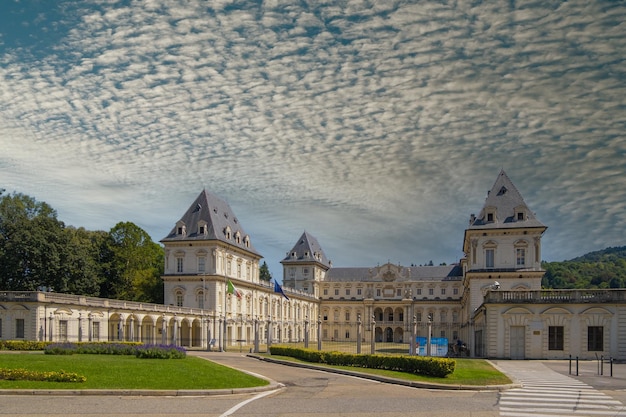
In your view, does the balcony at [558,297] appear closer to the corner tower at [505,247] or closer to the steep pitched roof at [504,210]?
the corner tower at [505,247]

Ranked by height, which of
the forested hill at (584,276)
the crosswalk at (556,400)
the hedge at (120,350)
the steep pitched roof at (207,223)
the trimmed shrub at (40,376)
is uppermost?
the steep pitched roof at (207,223)

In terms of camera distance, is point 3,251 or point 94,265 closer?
point 3,251

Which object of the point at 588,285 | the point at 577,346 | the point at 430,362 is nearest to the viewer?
the point at 430,362

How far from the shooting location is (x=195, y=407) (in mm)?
18219

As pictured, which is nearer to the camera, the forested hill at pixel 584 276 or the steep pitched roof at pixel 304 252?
the steep pitched roof at pixel 304 252

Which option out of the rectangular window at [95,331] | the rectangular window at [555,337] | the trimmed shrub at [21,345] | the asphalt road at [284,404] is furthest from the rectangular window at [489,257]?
the asphalt road at [284,404]

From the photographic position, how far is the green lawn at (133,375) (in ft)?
68.9

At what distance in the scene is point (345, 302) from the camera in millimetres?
124688

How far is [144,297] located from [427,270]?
209 ft

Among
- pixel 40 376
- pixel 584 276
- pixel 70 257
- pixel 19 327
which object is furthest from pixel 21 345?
pixel 584 276

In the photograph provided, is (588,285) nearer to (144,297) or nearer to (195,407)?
(144,297)

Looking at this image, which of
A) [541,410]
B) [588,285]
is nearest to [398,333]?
[588,285]

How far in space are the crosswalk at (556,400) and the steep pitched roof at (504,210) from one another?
38.0 metres

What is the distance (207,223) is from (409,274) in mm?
60704
